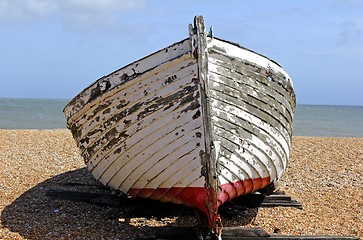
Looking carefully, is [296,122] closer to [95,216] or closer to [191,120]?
[95,216]

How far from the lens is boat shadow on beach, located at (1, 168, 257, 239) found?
5496 millimetres

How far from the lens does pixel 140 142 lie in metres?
5.12

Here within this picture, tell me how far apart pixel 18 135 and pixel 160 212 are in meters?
10.7

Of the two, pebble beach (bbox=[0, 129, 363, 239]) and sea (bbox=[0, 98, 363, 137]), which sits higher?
pebble beach (bbox=[0, 129, 363, 239])

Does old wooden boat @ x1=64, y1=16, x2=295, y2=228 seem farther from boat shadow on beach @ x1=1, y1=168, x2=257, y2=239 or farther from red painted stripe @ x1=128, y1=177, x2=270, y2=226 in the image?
boat shadow on beach @ x1=1, y1=168, x2=257, y2=239

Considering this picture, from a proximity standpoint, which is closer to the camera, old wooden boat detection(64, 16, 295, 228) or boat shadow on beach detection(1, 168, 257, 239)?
old wooden boat detection(64, 16, 295, 228)

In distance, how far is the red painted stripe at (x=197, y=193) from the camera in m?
5.02

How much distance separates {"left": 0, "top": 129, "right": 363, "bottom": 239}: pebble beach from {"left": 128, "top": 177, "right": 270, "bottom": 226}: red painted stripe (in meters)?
0.48

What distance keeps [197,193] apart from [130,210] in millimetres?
1566

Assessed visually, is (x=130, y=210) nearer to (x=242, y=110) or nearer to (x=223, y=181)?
(x=223, y=181)

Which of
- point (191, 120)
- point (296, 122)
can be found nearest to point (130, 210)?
point (191, 120)

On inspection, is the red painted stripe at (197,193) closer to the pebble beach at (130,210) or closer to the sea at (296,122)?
the pebble beach at (130,210)

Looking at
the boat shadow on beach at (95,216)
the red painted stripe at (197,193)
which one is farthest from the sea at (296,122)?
the red painted stripe at (197,193)

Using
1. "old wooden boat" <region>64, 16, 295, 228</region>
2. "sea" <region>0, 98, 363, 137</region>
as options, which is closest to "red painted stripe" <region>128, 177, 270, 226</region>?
"old wooden boat" <region>64, 16, 295, 228</region>
